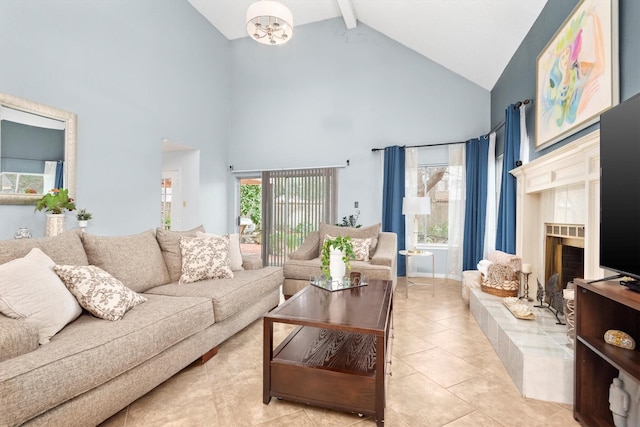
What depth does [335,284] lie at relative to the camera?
94.0 inches

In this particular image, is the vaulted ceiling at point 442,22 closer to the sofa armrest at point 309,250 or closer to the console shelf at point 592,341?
the console shelf at point 592,341

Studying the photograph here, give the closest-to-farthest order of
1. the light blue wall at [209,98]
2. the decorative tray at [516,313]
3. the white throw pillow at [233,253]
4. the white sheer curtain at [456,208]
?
1. the decorative tray at [516,313]
2. the white throw pillow at [233,253]
3. the light blue wall at [209,98]
4. the white sheer curtain at [456,208]

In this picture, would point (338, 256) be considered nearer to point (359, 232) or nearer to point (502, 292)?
point (502, 292)

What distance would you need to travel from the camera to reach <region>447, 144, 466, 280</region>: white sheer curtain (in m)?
4.91

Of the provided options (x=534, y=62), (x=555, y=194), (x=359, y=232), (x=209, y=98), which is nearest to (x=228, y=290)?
(x=359, y=232)

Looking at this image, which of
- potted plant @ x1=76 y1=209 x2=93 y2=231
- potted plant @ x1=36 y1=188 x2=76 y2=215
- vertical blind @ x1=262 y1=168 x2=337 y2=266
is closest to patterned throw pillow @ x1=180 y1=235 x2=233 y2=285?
potted plant @ x1=36 y1=188 x2=76 y2=215

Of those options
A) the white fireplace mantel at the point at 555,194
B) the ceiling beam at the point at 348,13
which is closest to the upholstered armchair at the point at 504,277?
the white fireplace mantel at the point at 555,194

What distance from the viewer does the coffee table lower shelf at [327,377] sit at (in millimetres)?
1539

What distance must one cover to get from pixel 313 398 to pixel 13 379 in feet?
3.94

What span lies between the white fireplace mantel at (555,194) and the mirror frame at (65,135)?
4.55 m

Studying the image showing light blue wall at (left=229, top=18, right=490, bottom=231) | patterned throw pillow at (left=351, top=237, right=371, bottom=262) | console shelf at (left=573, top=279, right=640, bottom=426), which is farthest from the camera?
light blue wall at (left=229, top=18, right=490, bottom=231)

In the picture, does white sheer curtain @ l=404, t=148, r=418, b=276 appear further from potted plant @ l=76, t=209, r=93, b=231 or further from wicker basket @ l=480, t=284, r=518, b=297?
potted plant @ l=76, t=209, r=93, b=231

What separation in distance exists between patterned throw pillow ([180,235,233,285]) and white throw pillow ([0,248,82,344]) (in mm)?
976

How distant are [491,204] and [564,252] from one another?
185cm
